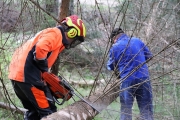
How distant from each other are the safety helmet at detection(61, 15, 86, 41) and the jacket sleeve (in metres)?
0.24

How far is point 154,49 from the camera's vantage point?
530cm

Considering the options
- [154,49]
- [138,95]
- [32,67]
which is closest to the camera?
[32,67]

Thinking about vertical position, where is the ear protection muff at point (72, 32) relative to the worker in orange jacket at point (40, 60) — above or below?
above

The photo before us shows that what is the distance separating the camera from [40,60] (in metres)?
3.96

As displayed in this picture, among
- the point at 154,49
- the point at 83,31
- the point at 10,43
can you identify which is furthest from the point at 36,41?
the point at 154,49

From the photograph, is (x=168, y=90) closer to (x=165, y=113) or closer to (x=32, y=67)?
(x=165, y=113)

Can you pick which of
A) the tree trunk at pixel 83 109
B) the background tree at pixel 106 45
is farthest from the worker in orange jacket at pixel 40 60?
the tree trunk at pixel 83 109

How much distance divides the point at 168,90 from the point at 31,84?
229 centimetres

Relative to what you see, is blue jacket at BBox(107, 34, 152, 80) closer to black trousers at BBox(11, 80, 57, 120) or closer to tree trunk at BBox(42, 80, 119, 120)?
tree trunk at BBox(42, 80, 119, 120)

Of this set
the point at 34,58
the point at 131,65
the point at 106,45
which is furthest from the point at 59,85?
the point at 106,45

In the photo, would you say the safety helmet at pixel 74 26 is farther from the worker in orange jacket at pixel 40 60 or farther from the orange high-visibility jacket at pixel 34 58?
the orange high-visibility jacket at pixel 34 58

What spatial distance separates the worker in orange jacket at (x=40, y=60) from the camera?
158 inches

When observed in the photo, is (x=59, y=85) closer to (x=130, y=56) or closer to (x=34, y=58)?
(x=34, y=58)

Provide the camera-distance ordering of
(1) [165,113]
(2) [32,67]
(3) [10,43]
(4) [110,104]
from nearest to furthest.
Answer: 1. (3) [10,43]
2. (1) [165,113]
3. (2) [32,67]
4. (4) [110,104]
